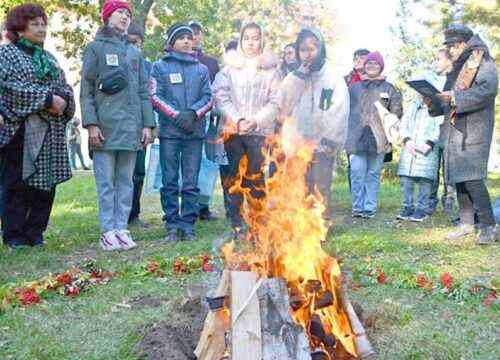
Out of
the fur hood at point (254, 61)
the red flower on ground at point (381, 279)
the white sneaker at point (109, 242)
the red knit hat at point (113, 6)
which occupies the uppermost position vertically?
the red knit hat at point (113, 6)

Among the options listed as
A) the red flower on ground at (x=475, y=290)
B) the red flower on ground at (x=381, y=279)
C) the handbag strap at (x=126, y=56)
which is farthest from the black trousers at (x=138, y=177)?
the red flower on ground at (x=475, y=290)

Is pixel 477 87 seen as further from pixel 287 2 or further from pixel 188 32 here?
pixel 287 2

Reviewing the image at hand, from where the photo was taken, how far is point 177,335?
3.52 metres

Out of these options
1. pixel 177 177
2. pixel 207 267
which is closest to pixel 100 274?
pixel 207 267

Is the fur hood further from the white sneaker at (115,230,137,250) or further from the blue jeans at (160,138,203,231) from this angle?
the white sneaker at (115,230,137,250)

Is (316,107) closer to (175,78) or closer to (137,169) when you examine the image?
(175,78)

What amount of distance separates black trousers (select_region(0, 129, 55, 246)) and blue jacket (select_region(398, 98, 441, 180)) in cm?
460

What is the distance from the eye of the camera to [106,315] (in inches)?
161

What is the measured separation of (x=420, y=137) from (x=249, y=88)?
2728mm

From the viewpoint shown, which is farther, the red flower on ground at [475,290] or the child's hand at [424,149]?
the child's hand at [424,149]

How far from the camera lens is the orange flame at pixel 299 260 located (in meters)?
3.42

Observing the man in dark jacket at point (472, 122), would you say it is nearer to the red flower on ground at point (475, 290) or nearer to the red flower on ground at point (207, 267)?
the red flower on ground at point (475, 290)

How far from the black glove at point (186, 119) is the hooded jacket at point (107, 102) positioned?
17.7 inches

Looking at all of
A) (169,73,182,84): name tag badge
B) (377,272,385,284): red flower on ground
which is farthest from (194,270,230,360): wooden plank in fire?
(169,73,182,84): name tag badge
